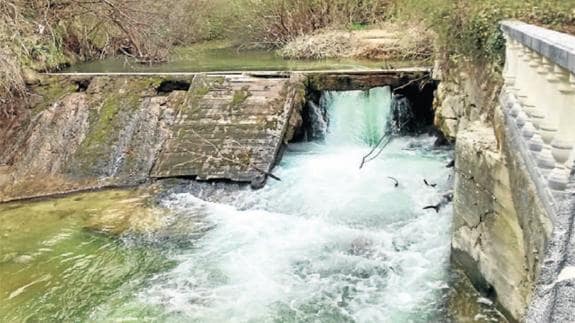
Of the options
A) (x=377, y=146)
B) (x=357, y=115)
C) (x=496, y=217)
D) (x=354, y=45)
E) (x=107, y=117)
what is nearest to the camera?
(x=496, y=217)

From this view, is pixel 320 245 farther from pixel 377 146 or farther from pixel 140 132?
pixel 140 132

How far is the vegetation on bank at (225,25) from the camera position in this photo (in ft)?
20.9

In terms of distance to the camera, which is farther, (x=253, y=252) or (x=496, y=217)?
(x=253, y=252)

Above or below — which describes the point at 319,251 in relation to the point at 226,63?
below

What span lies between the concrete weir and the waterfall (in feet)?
1.59

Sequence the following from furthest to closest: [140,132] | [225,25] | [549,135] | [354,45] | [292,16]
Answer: [225,25] < [292,16] < [354,45] < [140,132] < [549,135]

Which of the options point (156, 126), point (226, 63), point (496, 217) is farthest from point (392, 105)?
point (226, 63)

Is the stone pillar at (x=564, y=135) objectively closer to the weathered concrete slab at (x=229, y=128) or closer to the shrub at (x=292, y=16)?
the weathered concrete slab at (x=229, y=128)

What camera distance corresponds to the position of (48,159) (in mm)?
9555

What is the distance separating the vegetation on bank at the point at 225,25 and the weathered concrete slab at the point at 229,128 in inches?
48.0

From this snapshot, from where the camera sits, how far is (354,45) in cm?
1535

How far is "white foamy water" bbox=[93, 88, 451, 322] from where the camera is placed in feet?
Answer: 17.0

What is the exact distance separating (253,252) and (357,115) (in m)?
5.06

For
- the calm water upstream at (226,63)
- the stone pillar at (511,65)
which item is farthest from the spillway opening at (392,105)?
the stone pillar at (511,65)
